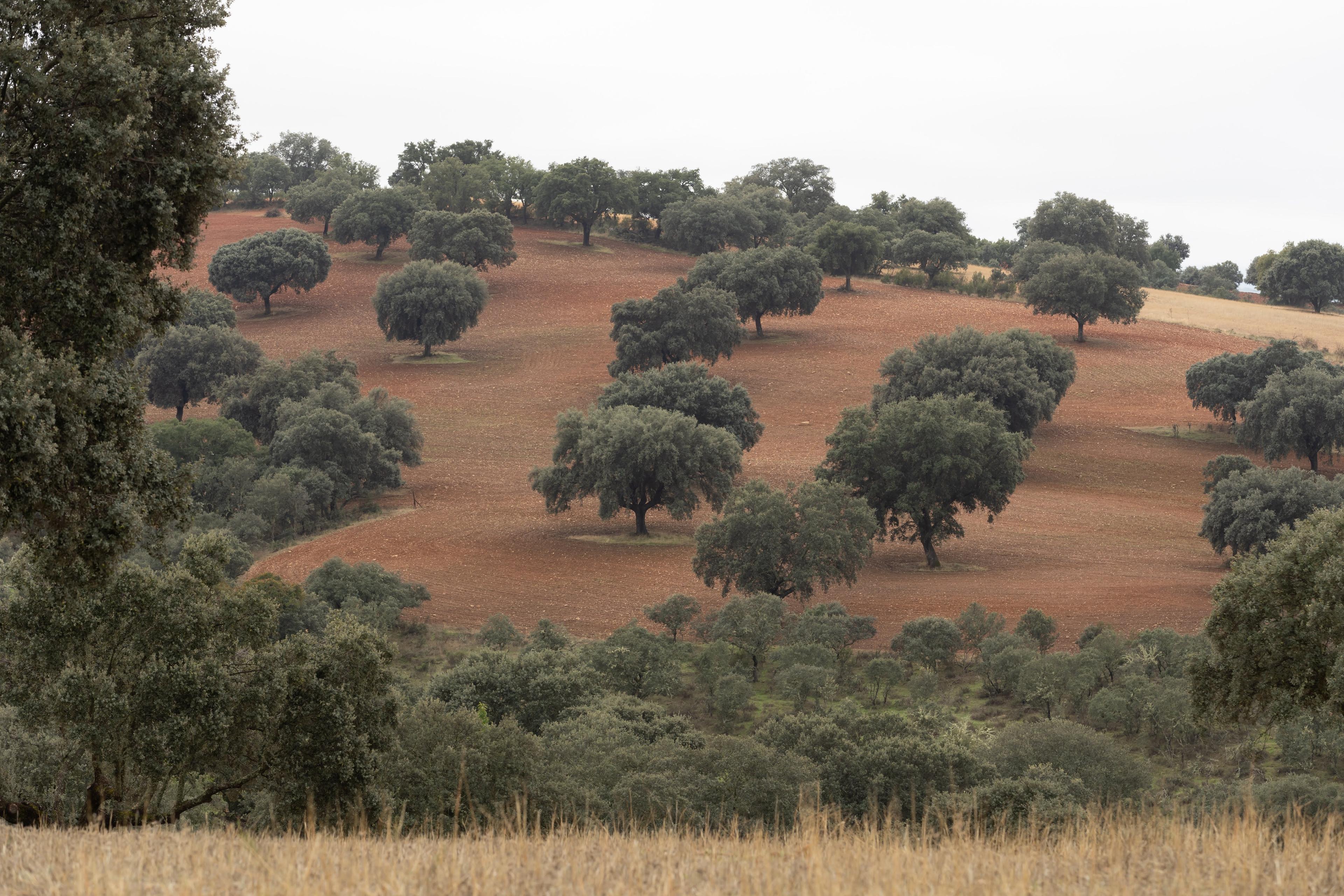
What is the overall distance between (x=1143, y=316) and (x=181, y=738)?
9555cm

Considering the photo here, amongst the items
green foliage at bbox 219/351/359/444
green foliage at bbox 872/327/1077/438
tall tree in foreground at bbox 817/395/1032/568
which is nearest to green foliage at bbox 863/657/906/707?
tall tree in foreground at bbox 817/395/1032/568

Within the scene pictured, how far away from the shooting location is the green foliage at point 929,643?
112ft

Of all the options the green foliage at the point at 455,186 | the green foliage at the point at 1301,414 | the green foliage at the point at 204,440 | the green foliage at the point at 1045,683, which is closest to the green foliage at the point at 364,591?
the green foliage at the point at 1045,683

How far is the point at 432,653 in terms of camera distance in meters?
35.8

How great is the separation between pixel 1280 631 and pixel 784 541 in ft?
71.3

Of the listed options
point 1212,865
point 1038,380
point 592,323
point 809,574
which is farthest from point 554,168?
point 1212,865

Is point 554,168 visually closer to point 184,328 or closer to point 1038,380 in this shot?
point 184,328

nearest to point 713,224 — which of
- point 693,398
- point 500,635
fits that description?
point 693,398

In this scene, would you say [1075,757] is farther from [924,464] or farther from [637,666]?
[924,464]

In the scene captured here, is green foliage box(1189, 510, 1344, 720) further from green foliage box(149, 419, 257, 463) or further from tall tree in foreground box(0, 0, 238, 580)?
green foliage box(149, 419, 257, 463)

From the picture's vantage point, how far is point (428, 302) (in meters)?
80.4

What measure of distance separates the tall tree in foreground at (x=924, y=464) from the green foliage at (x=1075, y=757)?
68.3ft

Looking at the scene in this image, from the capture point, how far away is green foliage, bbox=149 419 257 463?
5559 centimetres

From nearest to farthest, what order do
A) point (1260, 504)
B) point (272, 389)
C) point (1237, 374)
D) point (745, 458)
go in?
point (1260, 504)
point (272, 389)
point (745, 458)
point (1237, 374)
